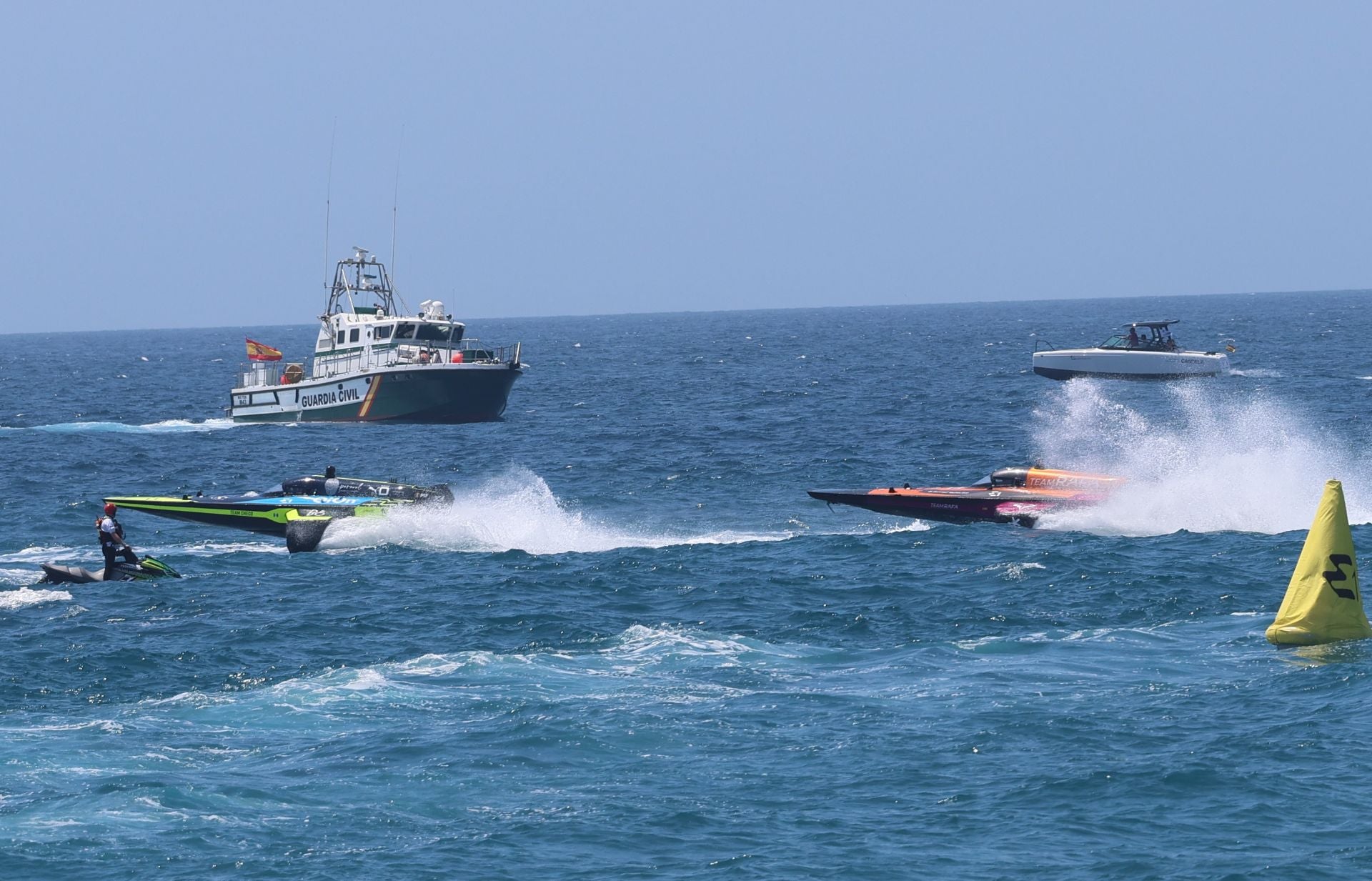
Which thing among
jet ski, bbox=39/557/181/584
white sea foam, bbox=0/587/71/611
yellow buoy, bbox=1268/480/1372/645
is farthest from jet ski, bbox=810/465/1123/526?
white sea foam, bbox=0/587/71/611

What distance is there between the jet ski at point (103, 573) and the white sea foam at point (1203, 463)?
70.0 feet

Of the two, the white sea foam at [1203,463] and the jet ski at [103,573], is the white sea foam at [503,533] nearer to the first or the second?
the jet ski at [103,573]

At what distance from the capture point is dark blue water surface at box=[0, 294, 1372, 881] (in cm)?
1767

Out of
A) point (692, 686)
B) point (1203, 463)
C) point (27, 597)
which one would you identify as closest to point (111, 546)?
point (27, 597)

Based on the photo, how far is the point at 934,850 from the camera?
56.5 feet

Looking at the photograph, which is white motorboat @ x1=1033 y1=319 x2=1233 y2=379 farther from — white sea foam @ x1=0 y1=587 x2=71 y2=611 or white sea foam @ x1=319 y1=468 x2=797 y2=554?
white sea foam @ x1=0 y1=587 x2=71 y2=611

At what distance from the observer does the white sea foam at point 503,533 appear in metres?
38.0

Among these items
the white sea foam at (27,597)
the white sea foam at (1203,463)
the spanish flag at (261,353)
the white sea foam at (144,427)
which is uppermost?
the spanish flag at (261,353)

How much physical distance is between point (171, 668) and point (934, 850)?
14.3 m

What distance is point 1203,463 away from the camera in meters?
43.4

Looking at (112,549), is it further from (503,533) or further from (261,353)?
(261,353)

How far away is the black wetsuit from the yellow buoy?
75.3 ft

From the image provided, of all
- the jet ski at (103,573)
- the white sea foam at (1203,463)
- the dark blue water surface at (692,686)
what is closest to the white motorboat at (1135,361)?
the white sea foam at (1203,463)

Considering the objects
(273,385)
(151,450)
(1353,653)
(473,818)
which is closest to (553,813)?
(473,818)
